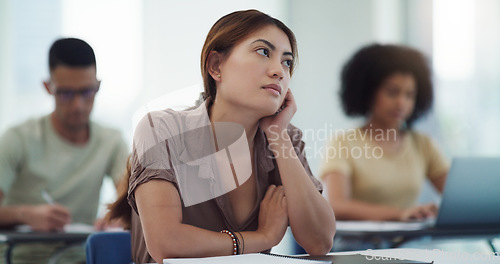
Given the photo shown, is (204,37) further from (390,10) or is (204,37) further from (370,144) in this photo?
(390,10)

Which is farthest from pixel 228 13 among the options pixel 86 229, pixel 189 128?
pixel 86 229

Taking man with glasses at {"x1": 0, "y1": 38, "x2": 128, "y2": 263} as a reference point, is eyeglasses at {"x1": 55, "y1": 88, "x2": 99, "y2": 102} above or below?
above

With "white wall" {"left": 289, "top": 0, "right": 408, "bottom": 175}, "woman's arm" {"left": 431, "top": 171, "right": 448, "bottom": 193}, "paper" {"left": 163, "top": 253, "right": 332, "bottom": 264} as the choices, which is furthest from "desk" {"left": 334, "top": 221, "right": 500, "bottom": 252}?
"white wall" {"left": 289, "top": 0, "right": 408, "bottom": 175}

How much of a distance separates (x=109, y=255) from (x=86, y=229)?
0.68 m

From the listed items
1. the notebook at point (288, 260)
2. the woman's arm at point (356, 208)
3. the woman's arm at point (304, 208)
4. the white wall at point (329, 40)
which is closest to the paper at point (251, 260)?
the notebook at point (288, 260)

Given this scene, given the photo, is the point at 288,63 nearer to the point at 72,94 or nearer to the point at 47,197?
the point at 72,94

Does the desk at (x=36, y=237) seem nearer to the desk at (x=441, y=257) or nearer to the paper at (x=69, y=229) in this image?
the paper at (x=69, y=229)

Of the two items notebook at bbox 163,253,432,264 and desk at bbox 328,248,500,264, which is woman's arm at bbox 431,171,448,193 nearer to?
desk at bbox 328,248,500,264

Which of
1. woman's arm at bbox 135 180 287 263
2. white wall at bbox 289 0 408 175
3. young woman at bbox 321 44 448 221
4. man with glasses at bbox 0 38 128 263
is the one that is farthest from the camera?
white wall at bbox 289 0 408 175

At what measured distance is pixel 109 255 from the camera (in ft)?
4.30

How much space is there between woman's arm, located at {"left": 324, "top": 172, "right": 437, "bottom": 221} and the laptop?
1.00 ft

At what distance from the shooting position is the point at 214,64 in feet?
4.31

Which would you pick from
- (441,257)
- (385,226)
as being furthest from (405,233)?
(441,257)

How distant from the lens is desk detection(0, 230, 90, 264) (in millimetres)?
1775
